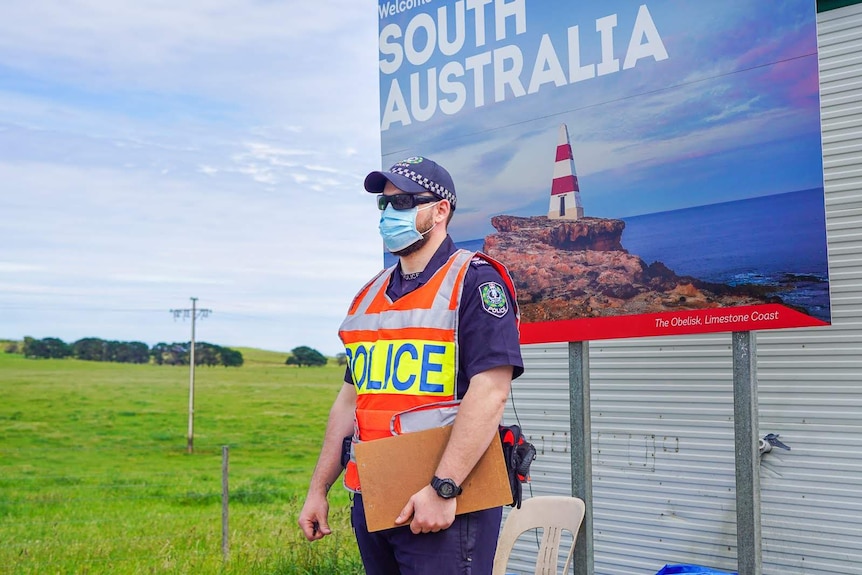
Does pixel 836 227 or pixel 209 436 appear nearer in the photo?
pixel 836 227

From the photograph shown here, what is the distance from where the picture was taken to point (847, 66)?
4461 mm

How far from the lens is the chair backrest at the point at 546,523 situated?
4.36 m

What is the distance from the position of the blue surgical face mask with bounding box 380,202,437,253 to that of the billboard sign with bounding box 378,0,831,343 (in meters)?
1.86

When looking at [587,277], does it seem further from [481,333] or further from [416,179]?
[481,333]

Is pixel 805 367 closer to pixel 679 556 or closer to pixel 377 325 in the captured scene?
pixel 679 556

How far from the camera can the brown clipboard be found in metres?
2.62

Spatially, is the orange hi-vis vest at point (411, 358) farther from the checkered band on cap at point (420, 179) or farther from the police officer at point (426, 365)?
the checkered band on cap at point (420, 179)

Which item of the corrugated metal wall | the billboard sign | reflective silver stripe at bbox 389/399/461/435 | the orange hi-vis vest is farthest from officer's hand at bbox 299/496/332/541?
the corrugated metal wall

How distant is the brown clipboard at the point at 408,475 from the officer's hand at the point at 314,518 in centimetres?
34

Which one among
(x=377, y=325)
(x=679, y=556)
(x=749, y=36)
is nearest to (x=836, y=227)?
(x=749, y=36)

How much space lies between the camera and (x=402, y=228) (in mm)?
2871

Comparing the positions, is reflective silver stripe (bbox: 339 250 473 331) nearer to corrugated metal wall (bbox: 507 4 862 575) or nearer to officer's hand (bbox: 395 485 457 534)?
officer's hand (bbox: 395 485 457 534)

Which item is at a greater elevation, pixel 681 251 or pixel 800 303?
pixel 681 251

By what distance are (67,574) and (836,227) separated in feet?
21.6
